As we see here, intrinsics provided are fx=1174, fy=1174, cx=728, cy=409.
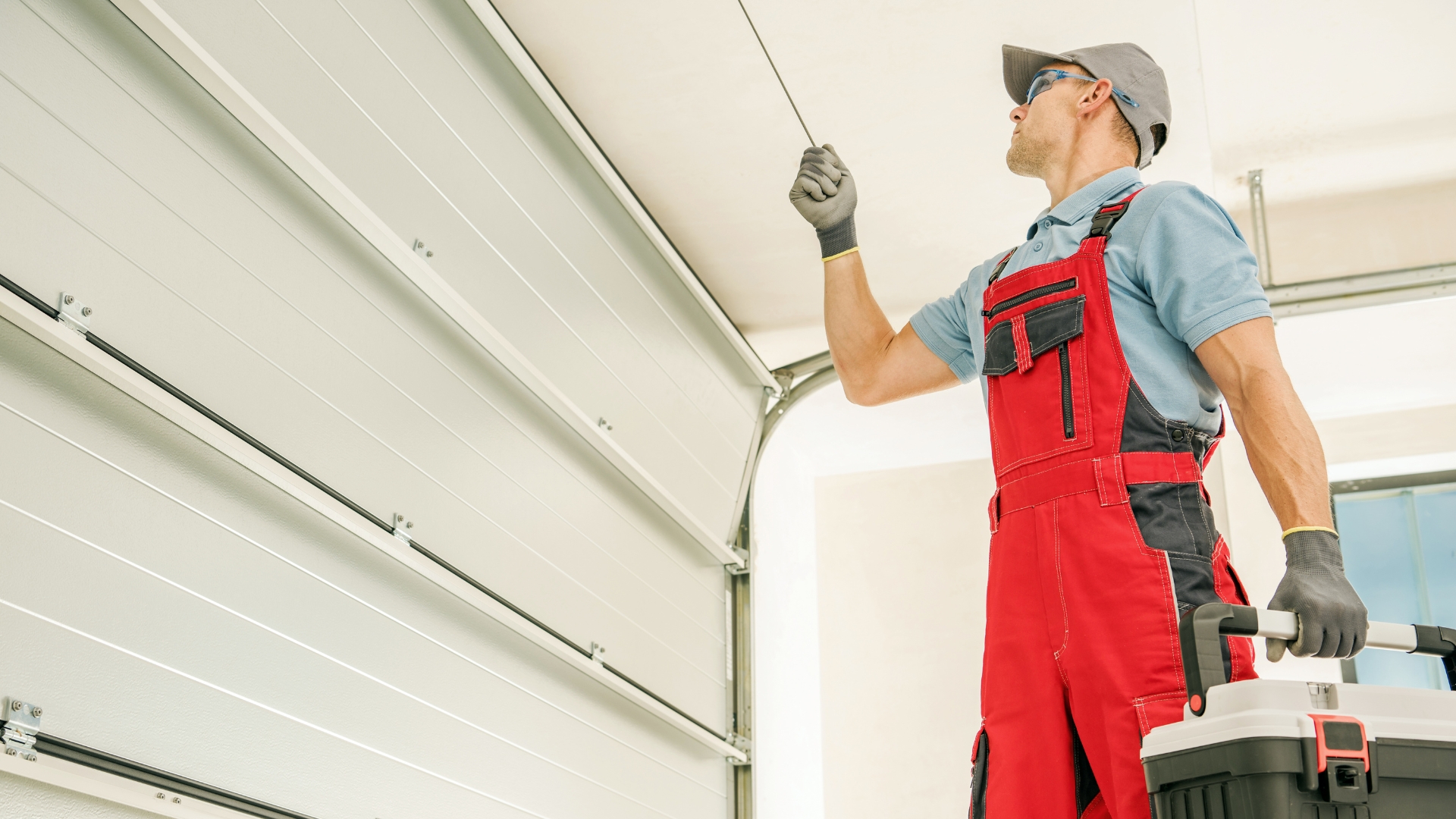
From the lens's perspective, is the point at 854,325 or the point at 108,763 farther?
the point at 854,325

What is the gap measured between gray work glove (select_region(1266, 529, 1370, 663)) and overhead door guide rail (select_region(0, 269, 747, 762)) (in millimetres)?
1925

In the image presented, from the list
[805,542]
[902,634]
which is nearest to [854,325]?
[805,542]

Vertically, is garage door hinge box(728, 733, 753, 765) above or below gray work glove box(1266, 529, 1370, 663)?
above

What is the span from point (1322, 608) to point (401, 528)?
204 centimetres

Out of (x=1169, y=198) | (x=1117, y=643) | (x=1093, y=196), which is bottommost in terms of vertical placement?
(x=1117, y=643)

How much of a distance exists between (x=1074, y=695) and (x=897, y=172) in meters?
2.89

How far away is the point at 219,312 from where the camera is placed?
2414 mm

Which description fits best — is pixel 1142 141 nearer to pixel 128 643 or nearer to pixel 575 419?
pixel 575 419

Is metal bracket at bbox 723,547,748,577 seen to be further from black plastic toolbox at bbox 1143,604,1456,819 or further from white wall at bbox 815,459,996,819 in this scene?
black plastic toolbox at bbox 1143,604,1456,819

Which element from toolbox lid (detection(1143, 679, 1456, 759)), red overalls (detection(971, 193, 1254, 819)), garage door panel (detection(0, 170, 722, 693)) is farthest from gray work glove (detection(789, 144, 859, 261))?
toolbox lid (detection(1143, 679, 1456, 759))

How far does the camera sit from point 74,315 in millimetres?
2061

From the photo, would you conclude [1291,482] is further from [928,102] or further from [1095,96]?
[928,102]

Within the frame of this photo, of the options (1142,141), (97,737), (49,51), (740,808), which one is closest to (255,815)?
(97,737)

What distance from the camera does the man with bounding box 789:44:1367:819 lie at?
190 centimetres
